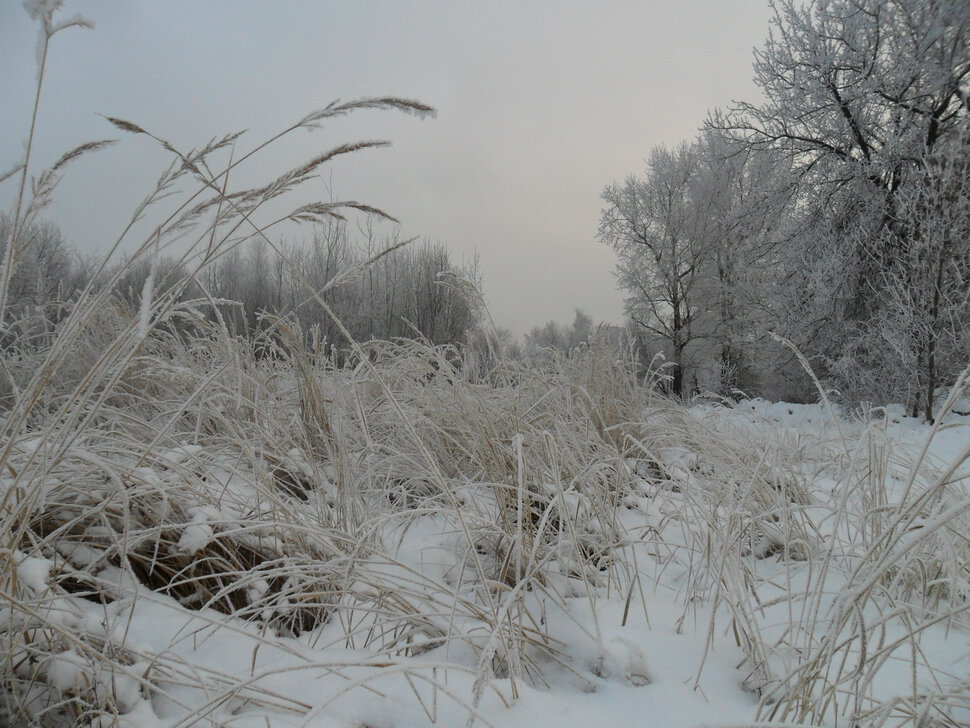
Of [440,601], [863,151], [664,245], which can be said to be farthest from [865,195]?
[440,601]

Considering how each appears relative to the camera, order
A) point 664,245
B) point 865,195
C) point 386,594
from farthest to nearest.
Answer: point 664,245 < point 865,195 < point 386,594

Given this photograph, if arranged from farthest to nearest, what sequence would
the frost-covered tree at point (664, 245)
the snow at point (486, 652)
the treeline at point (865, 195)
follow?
the frost-covered tree at point (664, 245)
the treeline at point (865, 195)
the snow at point (486, 652)

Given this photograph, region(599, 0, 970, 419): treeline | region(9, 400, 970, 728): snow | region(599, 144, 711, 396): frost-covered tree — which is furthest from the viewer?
region(599, 144, 711, 396): frost-covered tree

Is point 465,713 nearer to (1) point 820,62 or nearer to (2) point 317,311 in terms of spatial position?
(1) point 820,62

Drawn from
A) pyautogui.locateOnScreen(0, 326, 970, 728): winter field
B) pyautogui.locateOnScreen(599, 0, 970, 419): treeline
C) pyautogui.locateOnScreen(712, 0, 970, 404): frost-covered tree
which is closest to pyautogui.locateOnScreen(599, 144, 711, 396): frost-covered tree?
pyautogui.locateOnScreen(599, 0, 970, 419): treeline

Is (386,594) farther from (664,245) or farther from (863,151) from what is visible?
(664,245)

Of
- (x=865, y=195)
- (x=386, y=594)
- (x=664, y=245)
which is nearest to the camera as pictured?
(x=386, y=594)

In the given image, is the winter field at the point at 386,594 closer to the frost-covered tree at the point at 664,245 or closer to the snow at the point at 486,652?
the snow at the point at 486,652

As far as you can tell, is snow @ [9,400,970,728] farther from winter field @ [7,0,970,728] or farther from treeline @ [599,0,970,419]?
treeline @ [599,0,970,419]

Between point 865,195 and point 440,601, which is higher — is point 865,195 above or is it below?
above

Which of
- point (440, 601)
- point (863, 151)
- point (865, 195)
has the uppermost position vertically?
point (863, 151)

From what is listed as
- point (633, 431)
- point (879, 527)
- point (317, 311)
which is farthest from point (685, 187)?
point (879, 527)

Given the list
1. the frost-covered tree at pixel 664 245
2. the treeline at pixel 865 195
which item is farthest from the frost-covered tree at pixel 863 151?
the frost-covered tree at pixel 664 245

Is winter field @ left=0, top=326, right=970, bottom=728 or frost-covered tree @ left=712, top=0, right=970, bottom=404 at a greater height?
frost-covered tree @ left=712, top=0, right=970, bottom=404
